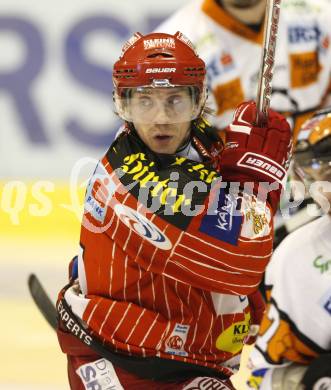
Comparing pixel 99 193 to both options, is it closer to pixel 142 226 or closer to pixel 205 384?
pixel 142 226

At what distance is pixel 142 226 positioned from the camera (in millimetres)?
1823

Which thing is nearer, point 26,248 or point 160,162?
point 160,162

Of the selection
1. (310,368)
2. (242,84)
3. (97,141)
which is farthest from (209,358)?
(97,141)

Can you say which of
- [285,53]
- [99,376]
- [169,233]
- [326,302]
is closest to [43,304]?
[99,376]

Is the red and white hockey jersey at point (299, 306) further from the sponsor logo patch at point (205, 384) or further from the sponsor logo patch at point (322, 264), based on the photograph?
the sponsor logo patch at point (205, 384)

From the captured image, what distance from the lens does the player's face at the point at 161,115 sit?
1.91 metres

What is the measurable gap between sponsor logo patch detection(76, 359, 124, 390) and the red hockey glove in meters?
0.42

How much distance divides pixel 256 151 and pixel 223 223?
0.17 meters

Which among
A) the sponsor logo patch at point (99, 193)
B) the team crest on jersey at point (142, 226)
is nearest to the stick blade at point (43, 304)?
the sponsor logo patch at point (99, 193)

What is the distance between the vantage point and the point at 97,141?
432 centimetres

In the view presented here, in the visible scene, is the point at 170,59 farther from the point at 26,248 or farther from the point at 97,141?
the point at 97,141

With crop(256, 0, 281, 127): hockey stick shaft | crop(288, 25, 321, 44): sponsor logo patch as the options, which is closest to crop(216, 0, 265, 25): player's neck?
crop(288, 25, 321, 44): sponsor logo patch

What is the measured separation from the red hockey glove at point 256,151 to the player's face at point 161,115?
0.31 ft

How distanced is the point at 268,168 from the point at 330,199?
0.26 m
